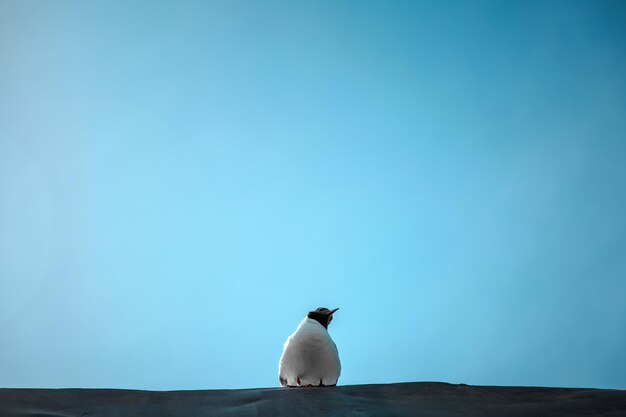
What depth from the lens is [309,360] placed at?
8.79ft

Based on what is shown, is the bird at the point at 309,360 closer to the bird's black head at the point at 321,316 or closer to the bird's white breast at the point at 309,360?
the bird's white breast at the point at 309,360

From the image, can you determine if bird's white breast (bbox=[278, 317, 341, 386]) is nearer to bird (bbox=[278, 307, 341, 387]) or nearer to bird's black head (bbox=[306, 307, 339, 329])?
bird (bbox=[278, 307, 341, 387])

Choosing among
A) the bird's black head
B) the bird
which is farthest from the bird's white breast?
the bird's black head

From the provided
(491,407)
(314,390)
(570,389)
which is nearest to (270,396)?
(314,390)

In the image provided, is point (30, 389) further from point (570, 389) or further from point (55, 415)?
point (570, 389)

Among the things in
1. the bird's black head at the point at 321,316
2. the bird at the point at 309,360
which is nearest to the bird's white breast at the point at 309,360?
the bird at the point at 309,360

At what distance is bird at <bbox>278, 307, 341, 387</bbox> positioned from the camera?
2664 mm

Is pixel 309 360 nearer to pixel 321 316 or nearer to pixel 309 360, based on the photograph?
A: pixel 309 360

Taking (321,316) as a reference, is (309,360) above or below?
below

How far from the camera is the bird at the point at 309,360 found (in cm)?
266

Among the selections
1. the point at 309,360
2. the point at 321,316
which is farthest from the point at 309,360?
the point at 321,316

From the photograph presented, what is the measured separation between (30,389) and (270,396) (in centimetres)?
40

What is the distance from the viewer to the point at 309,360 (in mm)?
2678

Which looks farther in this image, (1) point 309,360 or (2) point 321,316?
(2) point 321,316
